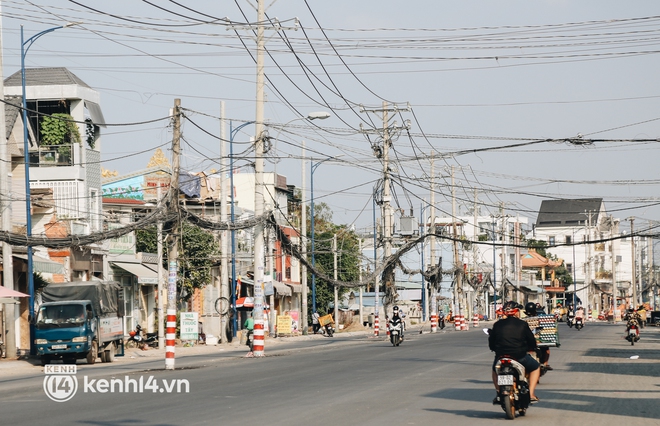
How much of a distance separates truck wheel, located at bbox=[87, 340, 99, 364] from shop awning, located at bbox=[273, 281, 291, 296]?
112ft

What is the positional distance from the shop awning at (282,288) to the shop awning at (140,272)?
16.5 m

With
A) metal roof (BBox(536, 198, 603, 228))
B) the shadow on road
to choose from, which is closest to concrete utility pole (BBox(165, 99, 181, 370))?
the shadow on road

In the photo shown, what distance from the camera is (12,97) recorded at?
44875 millimetres

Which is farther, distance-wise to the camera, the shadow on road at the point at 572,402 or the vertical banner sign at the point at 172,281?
the vertical banner sign at the point at 172,281

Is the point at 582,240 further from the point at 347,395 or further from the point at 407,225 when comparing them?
the point at 347,395

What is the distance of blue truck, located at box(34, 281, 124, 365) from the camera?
Result: 102 ft

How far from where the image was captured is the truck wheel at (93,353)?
104ft

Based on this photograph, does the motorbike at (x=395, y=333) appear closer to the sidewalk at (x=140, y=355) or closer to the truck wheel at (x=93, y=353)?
the sidewalk at (x=140, y=355)

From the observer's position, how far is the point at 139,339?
41.3m

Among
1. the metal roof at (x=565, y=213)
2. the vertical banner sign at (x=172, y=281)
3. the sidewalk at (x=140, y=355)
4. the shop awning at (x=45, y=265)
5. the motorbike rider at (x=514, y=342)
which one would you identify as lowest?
the sidewalk at (x=140, y=355)

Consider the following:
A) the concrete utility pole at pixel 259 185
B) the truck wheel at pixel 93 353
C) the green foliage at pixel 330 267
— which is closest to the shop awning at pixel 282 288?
the green foliage at pixel 330 267

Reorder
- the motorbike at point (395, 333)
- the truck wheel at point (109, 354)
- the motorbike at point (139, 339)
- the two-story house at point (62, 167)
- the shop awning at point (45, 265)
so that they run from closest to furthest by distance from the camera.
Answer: the truck wheel at point (109, 354), the shop awning at point (45, 265), the motorbike at point (395, 333), the motorbike at point (139, 339), the two-story house at point (62, 167)

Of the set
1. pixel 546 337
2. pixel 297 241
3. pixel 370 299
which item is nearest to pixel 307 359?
pixel 546 337

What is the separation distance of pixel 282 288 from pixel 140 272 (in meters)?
20.3
